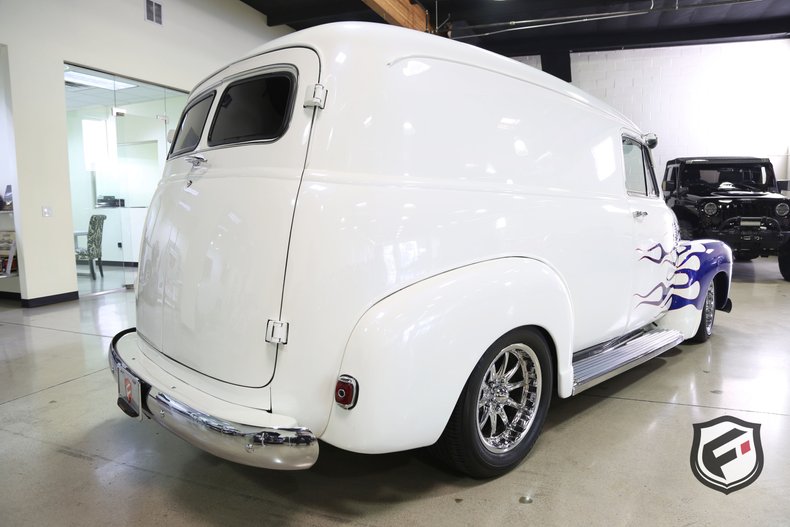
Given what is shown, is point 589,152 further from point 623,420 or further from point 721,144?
point 721,144

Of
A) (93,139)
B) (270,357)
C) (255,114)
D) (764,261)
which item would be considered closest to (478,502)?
(270,357)

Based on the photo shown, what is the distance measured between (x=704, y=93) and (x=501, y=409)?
12.7 meters

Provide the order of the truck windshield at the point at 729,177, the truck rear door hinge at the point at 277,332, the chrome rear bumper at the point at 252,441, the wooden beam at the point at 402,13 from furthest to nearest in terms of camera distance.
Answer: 1. the truck windshield at the point at 729,177
2. the wooden beam at the point at 402,13
3. the truck rear door hinge at the point at 277,332
4. the chrome rear bumper at the point at 252,441

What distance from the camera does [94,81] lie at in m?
7.91

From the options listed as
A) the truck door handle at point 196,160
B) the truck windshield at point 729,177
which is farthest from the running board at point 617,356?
the truck windshield at point 729,177

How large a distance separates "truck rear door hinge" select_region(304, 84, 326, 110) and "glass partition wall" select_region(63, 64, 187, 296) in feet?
23.8

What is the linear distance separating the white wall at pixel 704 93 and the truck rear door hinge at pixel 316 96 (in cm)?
1239

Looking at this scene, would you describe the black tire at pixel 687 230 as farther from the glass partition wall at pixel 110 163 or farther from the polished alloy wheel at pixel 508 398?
the glass partition wall at pixel 110 163

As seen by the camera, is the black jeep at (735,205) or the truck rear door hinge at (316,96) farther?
the black jeep at (735,205)

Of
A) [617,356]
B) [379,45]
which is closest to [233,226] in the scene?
[379,45]

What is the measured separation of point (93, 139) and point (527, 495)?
8987mm

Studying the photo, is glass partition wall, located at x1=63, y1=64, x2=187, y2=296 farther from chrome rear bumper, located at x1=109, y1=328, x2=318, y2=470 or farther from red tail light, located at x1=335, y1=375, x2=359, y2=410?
red tail light, located at x1=335, y1=375, x2=359, y2=410

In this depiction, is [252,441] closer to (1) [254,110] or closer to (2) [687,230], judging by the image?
(1) [254,110]

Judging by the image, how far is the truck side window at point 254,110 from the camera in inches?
87.0
